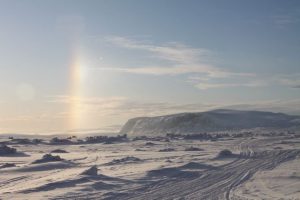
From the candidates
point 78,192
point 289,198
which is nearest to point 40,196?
point 78,192

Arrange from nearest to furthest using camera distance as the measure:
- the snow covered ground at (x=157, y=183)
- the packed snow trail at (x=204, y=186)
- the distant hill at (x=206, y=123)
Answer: the packed snow trail at (x=204, y=186)
the snow covered ground at (x=157, y=183)
the distant hill at (x=206, y=123)

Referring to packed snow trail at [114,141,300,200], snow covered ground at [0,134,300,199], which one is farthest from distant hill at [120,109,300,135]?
packed snow trail at [114,141,300,200]

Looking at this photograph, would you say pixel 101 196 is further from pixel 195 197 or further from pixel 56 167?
pixel 56 167

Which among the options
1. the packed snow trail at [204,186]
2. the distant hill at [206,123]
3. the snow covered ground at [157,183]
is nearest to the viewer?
the packed snow trail at [204,186]

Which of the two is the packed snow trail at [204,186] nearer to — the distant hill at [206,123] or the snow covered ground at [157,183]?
the snow covered ground at [157,183]

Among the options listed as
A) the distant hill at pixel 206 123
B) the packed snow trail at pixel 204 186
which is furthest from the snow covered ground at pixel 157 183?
the distant hill at pixel 206 123

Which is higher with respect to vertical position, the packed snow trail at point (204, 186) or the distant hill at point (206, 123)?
the distant hill at point (206, 123)

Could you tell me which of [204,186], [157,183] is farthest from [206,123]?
[204,186]

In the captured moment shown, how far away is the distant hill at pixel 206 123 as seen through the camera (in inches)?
6526

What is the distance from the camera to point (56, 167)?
31.7 meters

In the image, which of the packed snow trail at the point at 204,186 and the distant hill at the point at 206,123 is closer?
the packed snow trail at the point at 204,186

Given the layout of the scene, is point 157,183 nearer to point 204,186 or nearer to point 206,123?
point 204,186

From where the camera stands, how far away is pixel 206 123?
6644 inches

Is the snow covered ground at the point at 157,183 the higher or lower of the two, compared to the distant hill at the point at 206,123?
lower
